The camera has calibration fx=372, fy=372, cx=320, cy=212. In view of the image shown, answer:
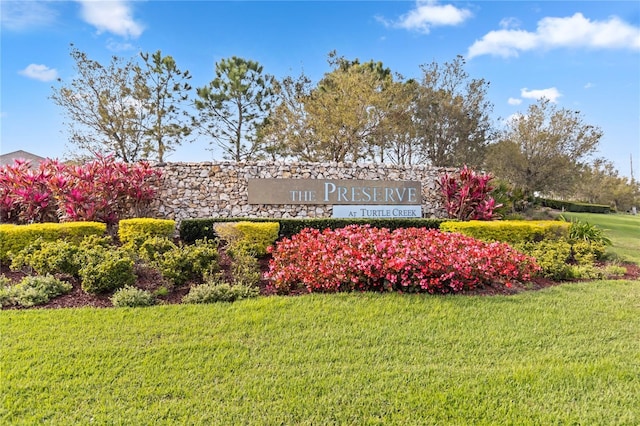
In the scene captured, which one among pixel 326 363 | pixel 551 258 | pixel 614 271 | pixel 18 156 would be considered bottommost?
pixel 326 363

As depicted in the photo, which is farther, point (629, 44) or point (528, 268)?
point (629, 44)

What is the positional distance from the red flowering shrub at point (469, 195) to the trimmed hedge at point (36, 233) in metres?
8.27

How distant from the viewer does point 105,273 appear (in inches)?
162

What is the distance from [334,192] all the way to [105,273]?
20.6 feet

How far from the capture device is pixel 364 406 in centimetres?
229

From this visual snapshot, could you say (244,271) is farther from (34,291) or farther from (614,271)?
(614,271)

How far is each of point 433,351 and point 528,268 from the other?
8.85 ft

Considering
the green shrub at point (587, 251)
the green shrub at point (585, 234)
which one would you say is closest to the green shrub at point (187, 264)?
the green shrub at point (587, 251)

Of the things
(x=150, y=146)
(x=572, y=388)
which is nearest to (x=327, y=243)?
(x=572, y=388)

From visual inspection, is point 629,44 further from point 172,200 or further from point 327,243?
point 172,200

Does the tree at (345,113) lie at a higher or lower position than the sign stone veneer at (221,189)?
higher

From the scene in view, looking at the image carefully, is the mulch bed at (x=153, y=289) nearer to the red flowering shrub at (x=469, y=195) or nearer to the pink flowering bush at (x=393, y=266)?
the pink flowering bush at (x=393, y=266)

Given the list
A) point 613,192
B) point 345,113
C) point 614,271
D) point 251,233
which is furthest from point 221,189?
point 613,192

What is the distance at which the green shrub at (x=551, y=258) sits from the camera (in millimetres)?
5379
